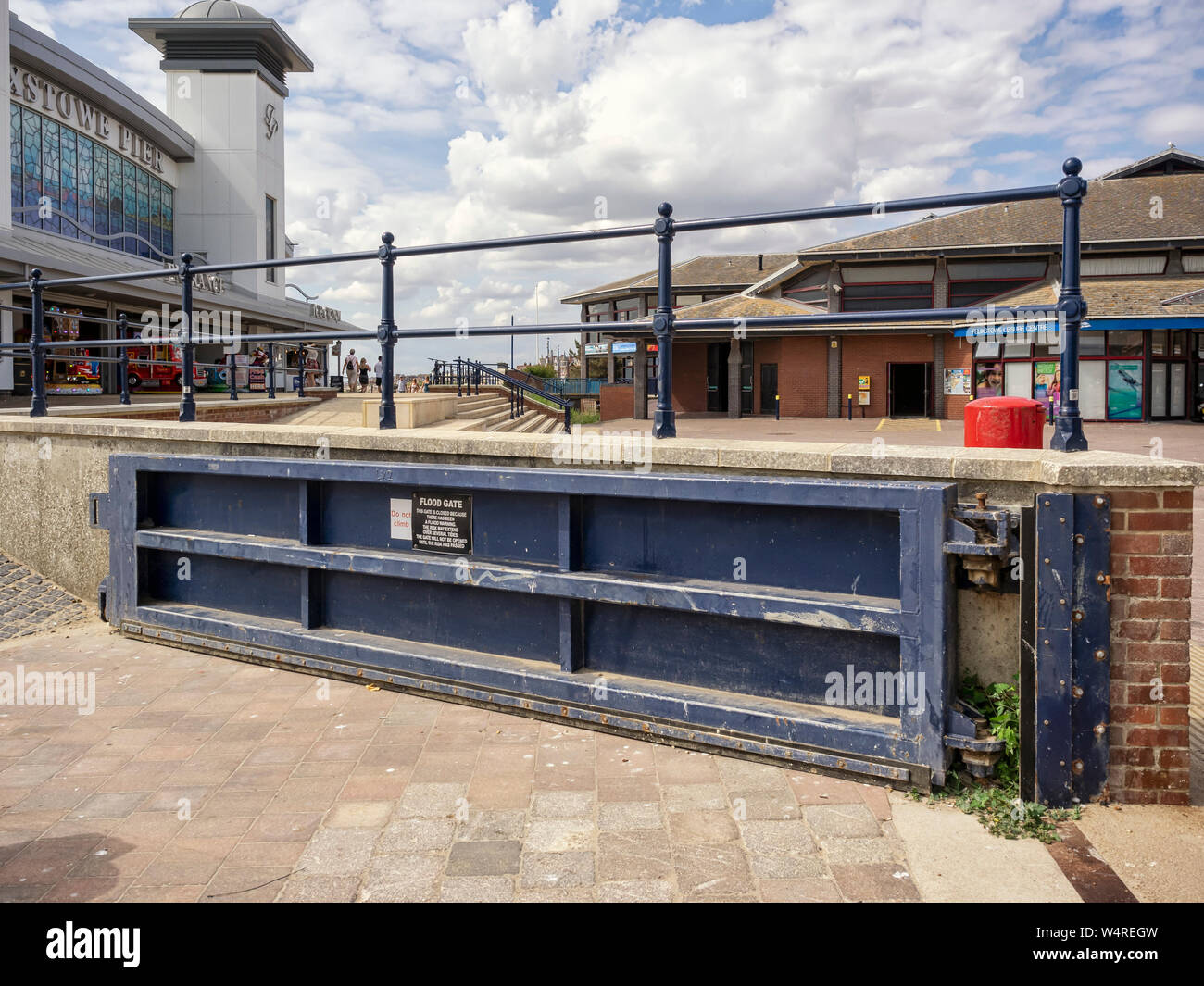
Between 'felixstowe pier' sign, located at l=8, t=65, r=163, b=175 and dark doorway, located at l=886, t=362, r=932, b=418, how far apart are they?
1176 inches

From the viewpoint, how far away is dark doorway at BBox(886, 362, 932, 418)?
3447 cm

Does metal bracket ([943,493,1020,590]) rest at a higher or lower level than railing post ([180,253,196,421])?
lower

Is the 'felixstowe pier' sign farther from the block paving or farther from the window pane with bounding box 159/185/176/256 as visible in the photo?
the block paving

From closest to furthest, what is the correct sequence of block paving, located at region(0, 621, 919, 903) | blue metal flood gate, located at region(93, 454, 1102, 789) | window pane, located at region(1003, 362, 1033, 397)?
1. block paving, located at region(0, 621, 919, 903)
2. blue metal flood gate, located at region(93, 454, 1102, 789)
3. window pane, located at region(1003, 362, 1033, 397)

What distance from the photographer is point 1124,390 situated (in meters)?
31.8

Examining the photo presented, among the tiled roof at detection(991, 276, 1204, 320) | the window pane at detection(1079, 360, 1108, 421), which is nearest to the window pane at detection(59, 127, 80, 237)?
the tiled roof at detection(991, 276, 1204, 320)

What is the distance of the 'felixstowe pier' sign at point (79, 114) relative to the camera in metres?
28.3

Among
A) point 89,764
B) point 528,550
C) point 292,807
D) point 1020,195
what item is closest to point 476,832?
point 292,807

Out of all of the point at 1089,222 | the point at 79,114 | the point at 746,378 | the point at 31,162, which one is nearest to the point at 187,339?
the point at 31,162

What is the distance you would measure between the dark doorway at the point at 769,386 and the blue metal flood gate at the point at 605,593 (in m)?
31.5

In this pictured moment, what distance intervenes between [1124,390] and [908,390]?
23.4 ft

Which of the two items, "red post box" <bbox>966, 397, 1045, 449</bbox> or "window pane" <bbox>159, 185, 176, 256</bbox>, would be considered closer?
"red post box" <bbox>966, 397, 1045, 449</bbox>

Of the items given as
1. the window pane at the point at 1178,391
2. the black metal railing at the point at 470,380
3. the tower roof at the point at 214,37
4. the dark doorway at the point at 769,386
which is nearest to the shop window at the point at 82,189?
A: the tower roof at the point at 214,37

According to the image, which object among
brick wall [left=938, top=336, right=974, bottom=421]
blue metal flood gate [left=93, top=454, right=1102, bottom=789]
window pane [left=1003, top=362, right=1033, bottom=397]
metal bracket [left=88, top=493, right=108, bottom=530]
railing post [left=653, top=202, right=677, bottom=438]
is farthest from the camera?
brick wall [left=938, top=336, right=974, bottom=421]
